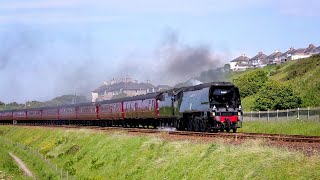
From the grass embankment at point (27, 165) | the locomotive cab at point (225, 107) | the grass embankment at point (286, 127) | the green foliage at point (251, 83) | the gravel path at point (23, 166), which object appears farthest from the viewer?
the green foliage at point (251, 83)

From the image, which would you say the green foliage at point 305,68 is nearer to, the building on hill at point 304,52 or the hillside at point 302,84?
the hillside at point 302,84

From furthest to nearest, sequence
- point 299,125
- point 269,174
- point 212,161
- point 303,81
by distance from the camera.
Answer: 1. point 303,81
2. point 299,125
3. point 212,161
4. point 269,174

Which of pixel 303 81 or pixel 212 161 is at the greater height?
pixel 303 81

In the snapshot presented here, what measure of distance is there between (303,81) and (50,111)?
146 ft

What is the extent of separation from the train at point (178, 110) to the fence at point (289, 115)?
3721 millimetres

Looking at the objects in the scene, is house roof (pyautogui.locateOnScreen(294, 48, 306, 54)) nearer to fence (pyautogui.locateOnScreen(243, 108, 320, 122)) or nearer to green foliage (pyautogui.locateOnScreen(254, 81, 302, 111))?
green foliage (pyautogui.locateOnScreen(254, 81, 302, 111))

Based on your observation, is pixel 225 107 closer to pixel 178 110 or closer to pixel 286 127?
pixel 286 127

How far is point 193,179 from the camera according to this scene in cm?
2064

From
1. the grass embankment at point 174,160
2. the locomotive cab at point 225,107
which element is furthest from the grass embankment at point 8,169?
the locomotive cab at point 225,107

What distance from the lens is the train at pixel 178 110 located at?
3406 centimetres

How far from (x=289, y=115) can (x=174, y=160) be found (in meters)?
19.6

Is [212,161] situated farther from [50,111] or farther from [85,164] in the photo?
[50,111]

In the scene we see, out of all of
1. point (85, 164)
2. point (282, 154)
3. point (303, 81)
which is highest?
point (303, 81)

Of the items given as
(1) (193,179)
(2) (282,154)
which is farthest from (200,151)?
(2) (282,154)
